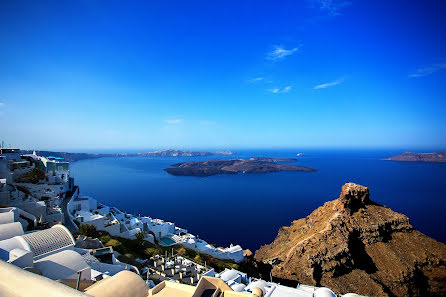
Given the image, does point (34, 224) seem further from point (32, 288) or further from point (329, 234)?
point (329, 234)

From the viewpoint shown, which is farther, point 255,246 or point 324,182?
point 324,182

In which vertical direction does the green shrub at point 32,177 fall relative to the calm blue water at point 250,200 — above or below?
above

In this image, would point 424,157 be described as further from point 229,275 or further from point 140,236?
point 140,236

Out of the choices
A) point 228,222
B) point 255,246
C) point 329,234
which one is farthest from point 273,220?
point 329,234

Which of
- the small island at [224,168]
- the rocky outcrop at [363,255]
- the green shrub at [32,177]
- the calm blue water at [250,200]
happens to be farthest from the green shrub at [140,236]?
the small island at [224,168]

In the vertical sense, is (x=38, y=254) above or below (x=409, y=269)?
above

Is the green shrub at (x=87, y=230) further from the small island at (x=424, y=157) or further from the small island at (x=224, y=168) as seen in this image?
the small island at (x=424, y=157)

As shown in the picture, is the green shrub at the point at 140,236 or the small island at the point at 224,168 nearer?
the green shrub at the point at 140,236

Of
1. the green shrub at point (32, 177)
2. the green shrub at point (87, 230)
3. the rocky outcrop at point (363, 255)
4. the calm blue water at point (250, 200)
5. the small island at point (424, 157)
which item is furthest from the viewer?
the small island at point (424, 157)
